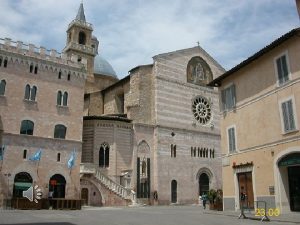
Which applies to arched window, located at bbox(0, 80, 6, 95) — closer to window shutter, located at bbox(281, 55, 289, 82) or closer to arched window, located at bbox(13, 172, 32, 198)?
arched window, located at bbox(13, 172, 32, 198)

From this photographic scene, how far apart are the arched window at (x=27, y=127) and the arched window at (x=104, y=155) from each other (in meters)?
7.40

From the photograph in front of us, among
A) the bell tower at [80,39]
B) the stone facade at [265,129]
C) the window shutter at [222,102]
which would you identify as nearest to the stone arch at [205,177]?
the stone facade at [265,129]

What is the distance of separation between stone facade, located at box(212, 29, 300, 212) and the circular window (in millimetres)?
17323

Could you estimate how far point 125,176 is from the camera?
32719 millimetres

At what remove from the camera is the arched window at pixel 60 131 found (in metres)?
30.0

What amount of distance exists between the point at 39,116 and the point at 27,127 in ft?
4.64

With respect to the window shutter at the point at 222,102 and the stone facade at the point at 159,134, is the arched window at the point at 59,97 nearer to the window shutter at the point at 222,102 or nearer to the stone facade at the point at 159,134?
the stone facade at the point at 159,134

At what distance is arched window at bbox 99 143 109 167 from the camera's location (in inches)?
1303

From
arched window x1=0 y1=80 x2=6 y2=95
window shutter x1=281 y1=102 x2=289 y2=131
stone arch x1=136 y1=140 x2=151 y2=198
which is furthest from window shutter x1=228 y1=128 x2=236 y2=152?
arched window x1=0 y1=80 x2=6 y2=95

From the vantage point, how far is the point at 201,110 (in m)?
41.4

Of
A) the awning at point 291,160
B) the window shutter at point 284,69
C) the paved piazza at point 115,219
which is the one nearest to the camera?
the paved piazza at point 115,219

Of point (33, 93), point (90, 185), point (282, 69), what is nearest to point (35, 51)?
point (33, 93)

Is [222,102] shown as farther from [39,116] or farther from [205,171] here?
[205,171]

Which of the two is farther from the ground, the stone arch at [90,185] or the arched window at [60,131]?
the arched window at [60,131]
